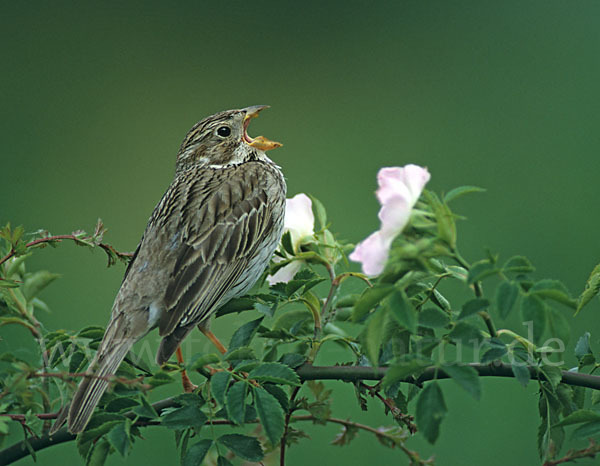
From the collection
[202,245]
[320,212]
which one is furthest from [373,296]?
[202,245]

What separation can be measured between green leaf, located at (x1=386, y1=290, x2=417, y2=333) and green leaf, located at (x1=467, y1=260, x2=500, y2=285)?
8cm

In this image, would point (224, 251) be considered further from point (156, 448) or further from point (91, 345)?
point (156, 448)

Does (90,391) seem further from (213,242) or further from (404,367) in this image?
(213,242)

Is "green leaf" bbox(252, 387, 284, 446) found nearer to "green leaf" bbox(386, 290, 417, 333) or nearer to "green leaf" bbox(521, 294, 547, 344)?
"green leaf" bbox(386, 290, 417, 333)

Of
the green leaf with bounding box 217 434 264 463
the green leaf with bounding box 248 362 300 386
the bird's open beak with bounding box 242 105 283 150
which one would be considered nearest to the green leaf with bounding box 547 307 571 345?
the green leaf with bounding box 248 362 300 386

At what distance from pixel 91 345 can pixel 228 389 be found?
348mm

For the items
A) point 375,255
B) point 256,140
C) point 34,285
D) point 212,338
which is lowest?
point 212,338

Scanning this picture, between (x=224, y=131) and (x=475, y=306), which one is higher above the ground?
(x=224, y=131)

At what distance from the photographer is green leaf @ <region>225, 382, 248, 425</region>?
1.08 m

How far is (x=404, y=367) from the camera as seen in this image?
39.4 inches

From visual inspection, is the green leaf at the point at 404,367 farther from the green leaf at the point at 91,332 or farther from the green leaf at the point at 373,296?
the green leaf at the point at 91,332

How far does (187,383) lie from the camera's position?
172 centimetres

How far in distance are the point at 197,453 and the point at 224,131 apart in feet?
4.26

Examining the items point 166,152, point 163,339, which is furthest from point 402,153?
point 163,339
